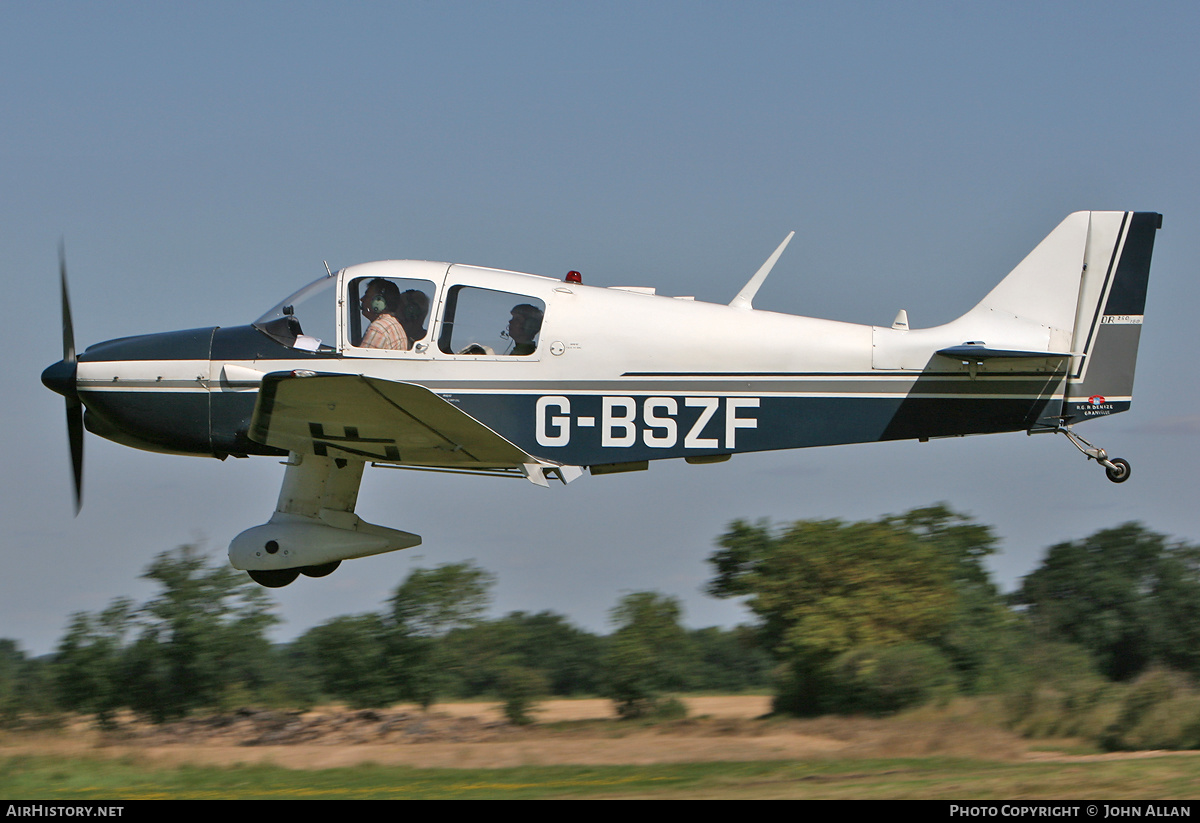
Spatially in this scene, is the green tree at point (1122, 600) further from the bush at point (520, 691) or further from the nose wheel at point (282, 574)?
the nose wheel at point (282, 574)

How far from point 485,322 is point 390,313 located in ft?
2.31

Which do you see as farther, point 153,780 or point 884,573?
point 884,573

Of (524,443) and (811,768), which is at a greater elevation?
(524,443)

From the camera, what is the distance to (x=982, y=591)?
74.3ft

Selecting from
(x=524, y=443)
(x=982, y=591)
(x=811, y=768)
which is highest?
(x=524, y=443)

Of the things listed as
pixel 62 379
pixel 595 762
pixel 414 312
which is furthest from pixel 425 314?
pixel 595 762

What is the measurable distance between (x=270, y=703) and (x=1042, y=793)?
38.5ft

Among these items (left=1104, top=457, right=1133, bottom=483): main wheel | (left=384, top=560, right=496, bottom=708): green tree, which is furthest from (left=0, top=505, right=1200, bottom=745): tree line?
(left=1104, top=457, right=1133, bottom=483): main wheel

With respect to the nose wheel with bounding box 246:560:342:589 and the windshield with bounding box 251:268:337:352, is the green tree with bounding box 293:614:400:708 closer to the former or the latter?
the nose wheel with bounding box 246:560:342:589

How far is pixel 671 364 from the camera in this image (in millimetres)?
7809

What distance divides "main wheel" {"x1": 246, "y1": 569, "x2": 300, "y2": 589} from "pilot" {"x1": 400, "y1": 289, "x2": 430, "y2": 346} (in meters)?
2.23

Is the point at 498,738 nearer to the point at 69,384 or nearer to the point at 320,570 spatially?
the point at 320,570
